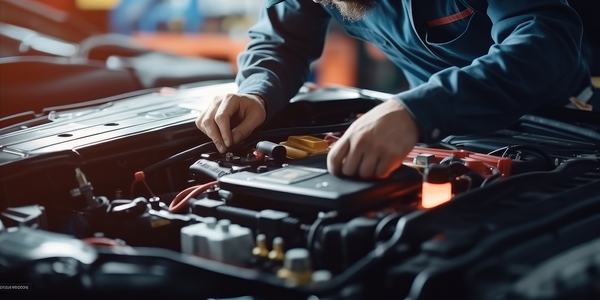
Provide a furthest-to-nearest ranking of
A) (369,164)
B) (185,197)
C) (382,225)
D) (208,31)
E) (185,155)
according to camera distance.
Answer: (208,31) < (185,155) < (185,197) < (369,164) < (382,225)

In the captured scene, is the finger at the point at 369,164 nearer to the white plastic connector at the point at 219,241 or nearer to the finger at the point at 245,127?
the white plastic connector at the point at 219,241

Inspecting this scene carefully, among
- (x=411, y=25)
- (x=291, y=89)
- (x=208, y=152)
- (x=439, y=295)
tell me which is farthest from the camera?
(x=291, y=89)

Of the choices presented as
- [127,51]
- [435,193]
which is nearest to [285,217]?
[435,193]

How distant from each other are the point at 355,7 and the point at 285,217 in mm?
698

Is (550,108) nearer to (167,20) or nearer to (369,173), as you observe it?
(369,173)

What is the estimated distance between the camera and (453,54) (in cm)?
134

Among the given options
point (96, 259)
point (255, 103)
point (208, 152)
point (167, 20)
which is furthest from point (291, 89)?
point (167, 20)

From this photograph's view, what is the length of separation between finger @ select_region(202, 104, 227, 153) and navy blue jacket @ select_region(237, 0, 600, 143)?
173 millimetres

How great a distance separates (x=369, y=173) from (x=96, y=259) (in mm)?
366

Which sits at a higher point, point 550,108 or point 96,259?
point 96,259

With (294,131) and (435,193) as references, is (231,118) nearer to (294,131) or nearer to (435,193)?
(294,131)

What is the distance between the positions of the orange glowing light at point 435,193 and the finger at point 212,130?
1.42 feet

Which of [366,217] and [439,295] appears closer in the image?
[439,295]

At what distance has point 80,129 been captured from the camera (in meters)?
1.19
